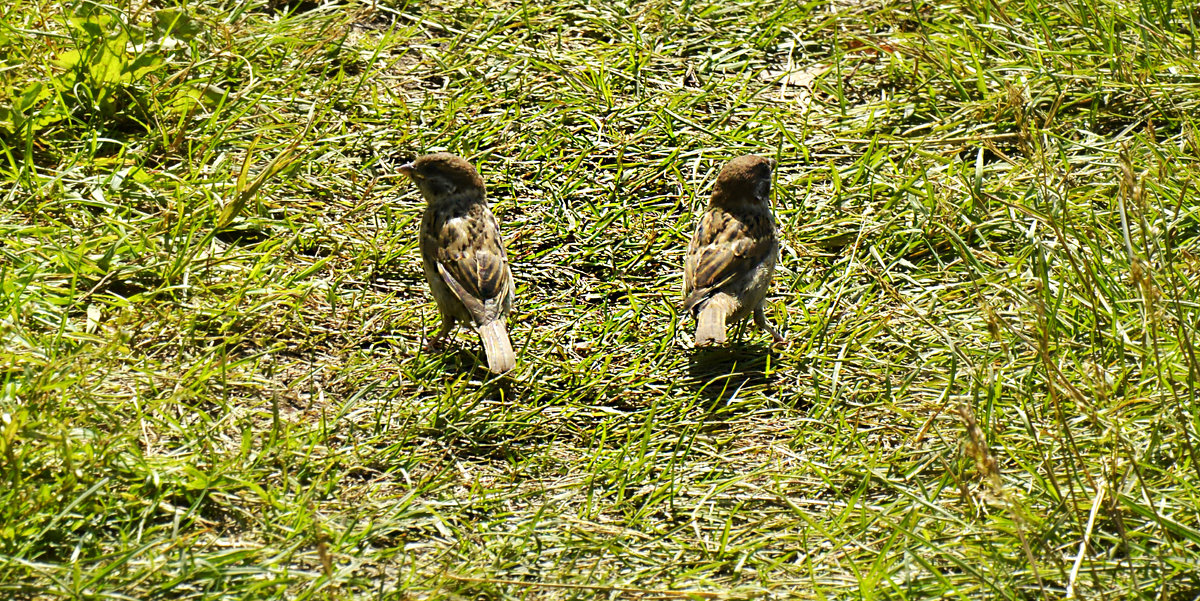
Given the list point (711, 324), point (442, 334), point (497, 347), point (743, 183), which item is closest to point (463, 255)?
point (442, 334)

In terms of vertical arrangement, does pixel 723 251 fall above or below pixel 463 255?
below

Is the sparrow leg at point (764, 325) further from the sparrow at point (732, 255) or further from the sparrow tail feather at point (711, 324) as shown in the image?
the sparrow tail feather at point (711, 324)

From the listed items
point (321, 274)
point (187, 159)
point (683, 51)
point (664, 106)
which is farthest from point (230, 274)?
point (683, 51)

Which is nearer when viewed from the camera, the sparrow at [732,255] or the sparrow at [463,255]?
the sparrow at [463,255]

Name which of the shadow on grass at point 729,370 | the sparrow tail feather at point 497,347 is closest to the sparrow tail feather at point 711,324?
the shadow on grass at point 729,370

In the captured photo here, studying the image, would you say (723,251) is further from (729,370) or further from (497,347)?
(497,347)

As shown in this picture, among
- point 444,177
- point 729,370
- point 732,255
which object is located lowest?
point 729,370

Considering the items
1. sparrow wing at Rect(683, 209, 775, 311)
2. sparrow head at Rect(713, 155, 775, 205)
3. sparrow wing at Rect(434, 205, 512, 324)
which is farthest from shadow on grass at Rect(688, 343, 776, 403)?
sparrow wing at Rect(434, 205, 512, 324)

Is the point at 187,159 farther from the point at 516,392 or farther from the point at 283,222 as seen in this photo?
the point at 516,392
